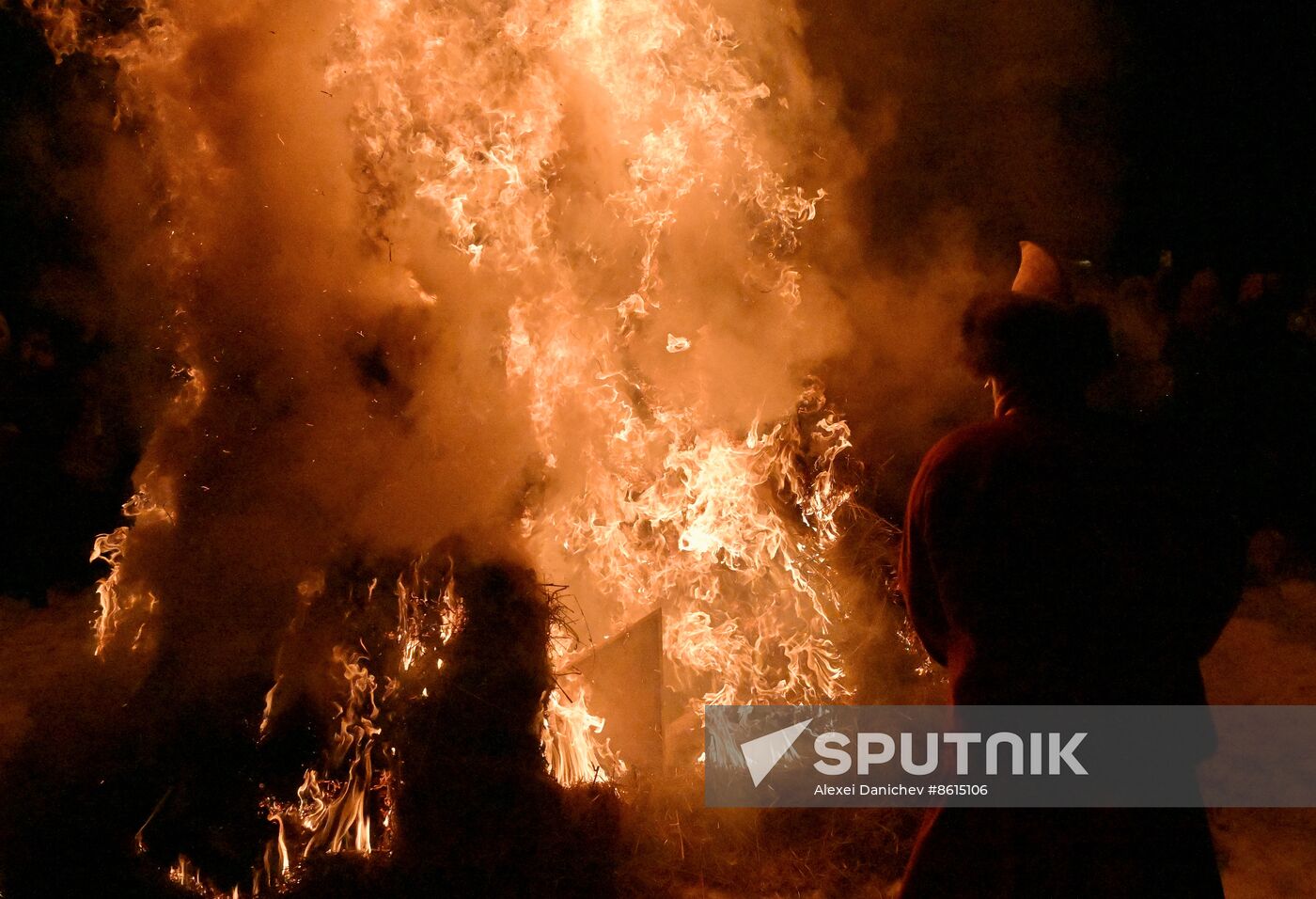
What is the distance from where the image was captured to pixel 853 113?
20.8 feet

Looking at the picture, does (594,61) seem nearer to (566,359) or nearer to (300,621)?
(566,359)

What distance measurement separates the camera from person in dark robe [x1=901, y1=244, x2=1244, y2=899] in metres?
2.13

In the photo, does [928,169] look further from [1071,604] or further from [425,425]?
[1071,604]

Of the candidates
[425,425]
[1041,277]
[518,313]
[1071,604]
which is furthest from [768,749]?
[1041,277]

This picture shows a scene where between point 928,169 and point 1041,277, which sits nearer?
point 1041,277

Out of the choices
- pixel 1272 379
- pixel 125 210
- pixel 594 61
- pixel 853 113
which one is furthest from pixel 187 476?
pixel 1272 379

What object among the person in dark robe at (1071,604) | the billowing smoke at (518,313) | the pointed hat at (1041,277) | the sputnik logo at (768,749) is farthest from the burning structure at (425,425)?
the pointed hat at (1041,277)

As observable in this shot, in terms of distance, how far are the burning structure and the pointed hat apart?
9.77 feet

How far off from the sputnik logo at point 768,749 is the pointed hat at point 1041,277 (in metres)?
3.52

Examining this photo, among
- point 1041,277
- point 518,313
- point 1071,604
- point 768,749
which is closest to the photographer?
point 1071,604

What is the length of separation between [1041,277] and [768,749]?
12.0 feet

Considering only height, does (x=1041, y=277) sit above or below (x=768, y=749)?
above

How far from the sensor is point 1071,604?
84.4 inches

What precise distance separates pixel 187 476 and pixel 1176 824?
4.92 m
